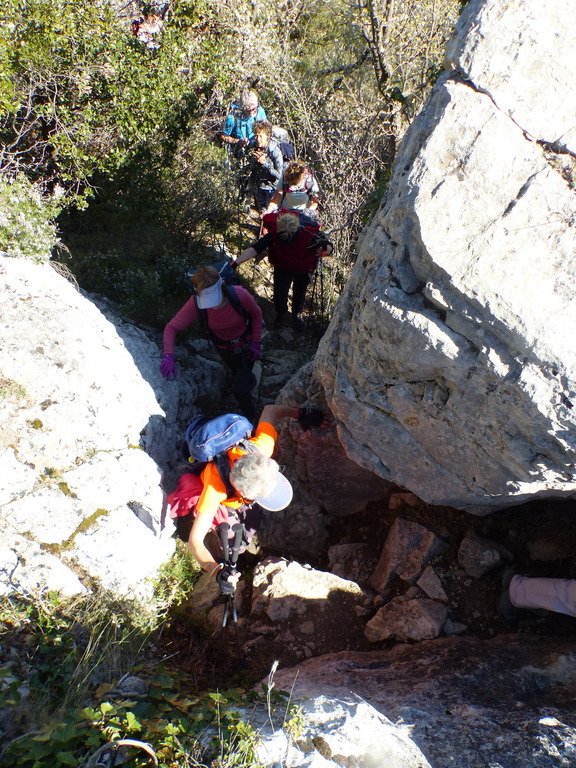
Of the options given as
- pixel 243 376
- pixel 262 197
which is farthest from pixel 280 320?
pixel 262 197

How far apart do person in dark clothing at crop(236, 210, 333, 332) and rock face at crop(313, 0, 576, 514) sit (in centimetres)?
236

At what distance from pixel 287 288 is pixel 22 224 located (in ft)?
10.1

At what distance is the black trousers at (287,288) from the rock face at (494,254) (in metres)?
2.97

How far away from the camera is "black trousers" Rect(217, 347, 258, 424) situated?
228 inches

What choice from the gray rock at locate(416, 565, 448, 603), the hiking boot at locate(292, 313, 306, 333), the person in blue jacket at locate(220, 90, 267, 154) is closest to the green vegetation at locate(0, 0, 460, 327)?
the person in blue jacket at locate(220, 90, 267, 154)

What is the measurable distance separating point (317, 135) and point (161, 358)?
14.2 feet

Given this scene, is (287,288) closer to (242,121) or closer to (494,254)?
(242,121)

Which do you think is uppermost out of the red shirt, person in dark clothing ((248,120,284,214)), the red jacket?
person in dark clothing ((248,120,284,214))

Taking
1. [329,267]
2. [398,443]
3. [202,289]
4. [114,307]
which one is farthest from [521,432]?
[329,267]

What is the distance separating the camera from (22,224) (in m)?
5.31

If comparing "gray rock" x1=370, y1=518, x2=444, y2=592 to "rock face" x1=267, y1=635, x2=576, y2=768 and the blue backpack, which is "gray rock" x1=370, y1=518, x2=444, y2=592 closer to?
"rock face" x1=267, y1=635, x2=576, y2=768

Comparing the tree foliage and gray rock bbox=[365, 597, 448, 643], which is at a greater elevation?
the tree foliage

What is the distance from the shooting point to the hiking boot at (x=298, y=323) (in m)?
7.20

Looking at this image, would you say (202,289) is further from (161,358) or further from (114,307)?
(114,307)
